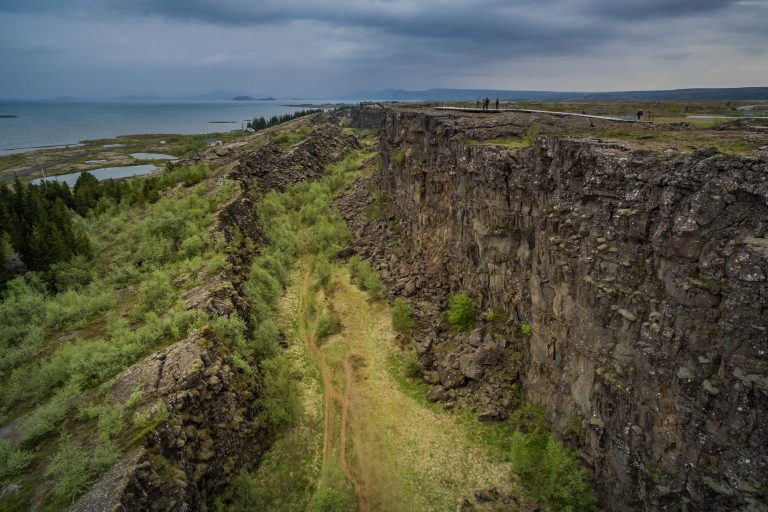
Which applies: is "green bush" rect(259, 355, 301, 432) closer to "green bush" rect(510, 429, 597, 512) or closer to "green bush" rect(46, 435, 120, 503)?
"green bush" rect(46, 435, 120, 503)

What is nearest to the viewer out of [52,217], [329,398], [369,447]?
[369,447]

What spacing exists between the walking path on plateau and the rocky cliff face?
9.61 ft

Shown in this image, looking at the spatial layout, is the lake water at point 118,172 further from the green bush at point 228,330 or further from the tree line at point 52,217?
the green bush at point 228,330

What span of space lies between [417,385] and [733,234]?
61.3ft

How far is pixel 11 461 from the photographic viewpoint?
1523 centimetres

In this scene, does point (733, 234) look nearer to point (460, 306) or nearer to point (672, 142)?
point (672, 142)

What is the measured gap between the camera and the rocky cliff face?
12016 mm

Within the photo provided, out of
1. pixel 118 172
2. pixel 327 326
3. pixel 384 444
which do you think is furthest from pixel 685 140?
pixel 118 172

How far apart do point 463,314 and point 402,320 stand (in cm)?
486

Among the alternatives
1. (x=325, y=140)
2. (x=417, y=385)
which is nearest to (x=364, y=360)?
(x=417, y=385)

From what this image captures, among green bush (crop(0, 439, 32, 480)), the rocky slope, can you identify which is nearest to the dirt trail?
the rocky slope

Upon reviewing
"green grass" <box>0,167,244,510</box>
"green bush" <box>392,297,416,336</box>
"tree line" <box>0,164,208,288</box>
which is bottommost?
"green bush" <box>392,297,416,336</box>

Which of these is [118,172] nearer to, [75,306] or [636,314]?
[75,306]

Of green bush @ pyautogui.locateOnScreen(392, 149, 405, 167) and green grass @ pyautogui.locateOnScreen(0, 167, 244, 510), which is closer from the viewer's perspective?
green grass @ pyautogui.locateOnScreen(0, 167, 244, 510)
